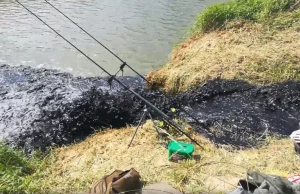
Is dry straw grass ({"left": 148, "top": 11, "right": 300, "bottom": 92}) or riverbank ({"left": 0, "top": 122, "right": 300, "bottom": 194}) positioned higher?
dry straw grass ({"left": 148, "top": 11, "right": 300, "bottom": 92})

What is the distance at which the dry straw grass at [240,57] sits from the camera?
664 cm

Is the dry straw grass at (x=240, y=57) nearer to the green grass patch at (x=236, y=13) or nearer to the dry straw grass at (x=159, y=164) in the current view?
the green grass patch at (x=236, y=13)

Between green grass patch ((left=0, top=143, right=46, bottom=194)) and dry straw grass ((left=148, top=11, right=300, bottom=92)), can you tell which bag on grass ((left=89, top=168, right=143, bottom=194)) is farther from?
dry straw grass ((left=148, top=11, right=300, bottom=92))

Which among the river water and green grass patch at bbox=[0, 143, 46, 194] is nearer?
green grass patch at bbox=[0, 143, 46, 194]

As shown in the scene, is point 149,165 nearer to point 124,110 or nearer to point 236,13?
point 124,110

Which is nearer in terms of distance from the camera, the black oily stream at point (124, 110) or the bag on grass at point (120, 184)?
the bag on grass at point (120, 184)

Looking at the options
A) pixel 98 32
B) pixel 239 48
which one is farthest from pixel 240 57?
pixel 98 32

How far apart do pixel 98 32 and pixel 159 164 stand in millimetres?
6793

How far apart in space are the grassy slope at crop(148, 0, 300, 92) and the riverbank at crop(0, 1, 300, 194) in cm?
2

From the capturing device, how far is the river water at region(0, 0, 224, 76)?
8.65 meters

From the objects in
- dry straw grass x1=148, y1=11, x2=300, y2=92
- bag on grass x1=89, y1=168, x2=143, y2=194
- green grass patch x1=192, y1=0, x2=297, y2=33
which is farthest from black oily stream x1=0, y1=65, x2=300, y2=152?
green grass patch x1=192, y1=0, x2=297, y2=33

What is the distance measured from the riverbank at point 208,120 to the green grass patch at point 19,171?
0.04ft

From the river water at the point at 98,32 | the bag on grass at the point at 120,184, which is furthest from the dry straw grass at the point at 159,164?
the river water at the point at 98,32

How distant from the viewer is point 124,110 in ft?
19.9
